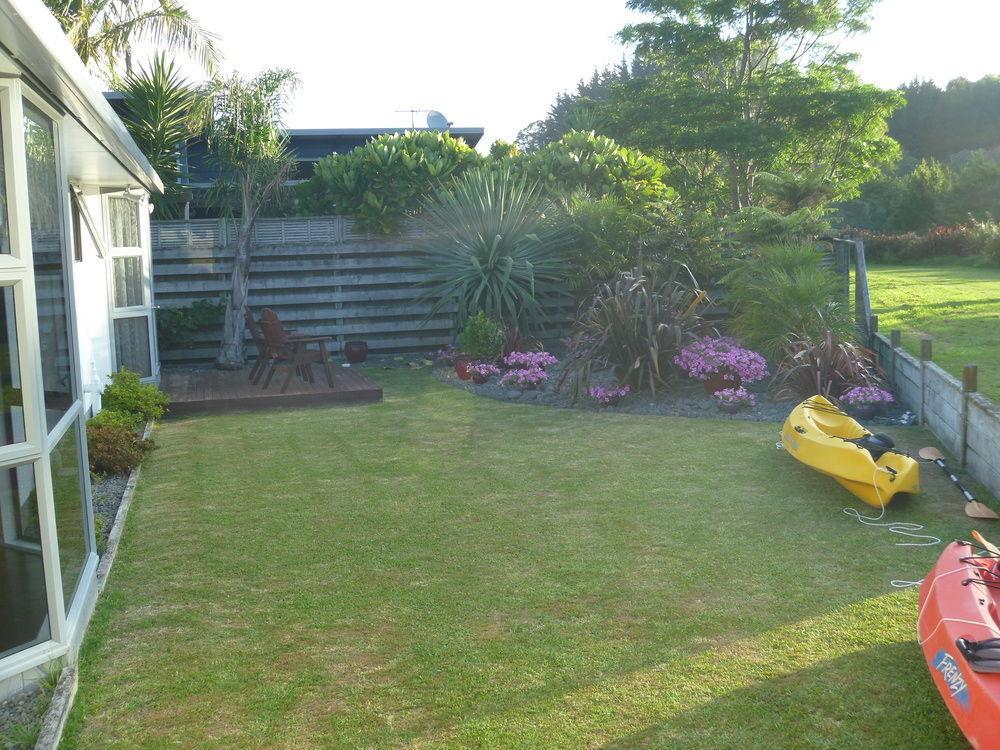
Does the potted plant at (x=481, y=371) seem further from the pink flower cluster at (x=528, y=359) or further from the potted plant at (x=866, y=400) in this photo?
the potted plant at (x=866, y=400)

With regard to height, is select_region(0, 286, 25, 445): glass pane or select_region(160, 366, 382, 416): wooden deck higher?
select_region(0, 286, 25, 445): glass pane

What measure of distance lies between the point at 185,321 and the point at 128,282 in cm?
189

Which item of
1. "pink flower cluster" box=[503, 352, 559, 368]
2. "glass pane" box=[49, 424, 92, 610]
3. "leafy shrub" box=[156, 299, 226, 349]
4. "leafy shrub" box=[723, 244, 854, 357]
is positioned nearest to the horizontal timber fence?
"leafy shrub" box=[156, 299, 226, 349]

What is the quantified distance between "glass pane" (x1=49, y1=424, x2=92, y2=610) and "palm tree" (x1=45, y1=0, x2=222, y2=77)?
16525mm

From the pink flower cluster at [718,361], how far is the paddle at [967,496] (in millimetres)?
3000

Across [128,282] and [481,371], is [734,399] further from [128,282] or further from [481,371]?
[128,282]

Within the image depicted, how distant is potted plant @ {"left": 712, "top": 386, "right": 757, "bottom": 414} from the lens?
971 centimetres

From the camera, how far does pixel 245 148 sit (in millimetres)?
12961

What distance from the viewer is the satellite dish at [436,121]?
79.9ft

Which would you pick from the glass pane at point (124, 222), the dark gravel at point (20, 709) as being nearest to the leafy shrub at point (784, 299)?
the glass pane at point (124, 222)

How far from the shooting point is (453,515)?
648 cm

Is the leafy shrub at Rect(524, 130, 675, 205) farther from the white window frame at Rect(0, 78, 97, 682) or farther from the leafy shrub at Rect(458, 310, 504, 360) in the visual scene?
the white window frame at Rect(0, 78, 97, 682)

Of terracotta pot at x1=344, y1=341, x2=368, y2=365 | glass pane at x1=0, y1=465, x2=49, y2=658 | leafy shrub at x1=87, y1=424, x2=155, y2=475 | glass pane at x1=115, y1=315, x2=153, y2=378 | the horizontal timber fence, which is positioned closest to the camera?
glass pane at x1=0, y1=465, x2=49, y2=658

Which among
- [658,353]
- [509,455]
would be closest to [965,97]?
[658,353]
